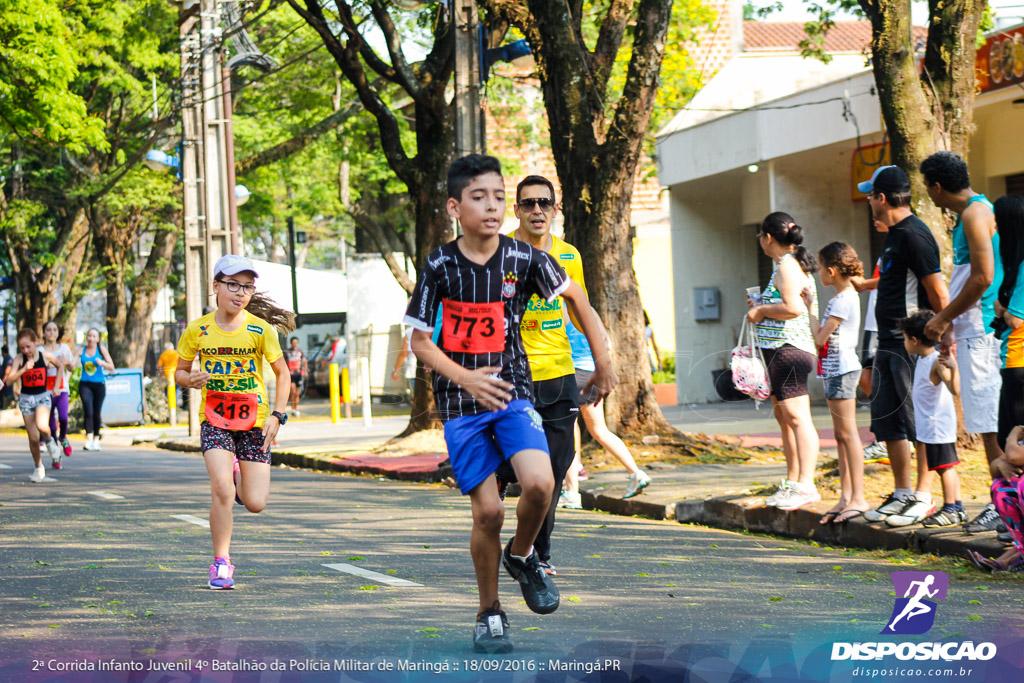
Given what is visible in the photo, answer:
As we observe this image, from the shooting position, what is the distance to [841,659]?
4.95 m

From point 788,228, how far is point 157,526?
537 centimetres

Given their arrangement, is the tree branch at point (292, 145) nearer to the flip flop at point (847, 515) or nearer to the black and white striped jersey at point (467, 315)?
the flip flop at point (847, 515)

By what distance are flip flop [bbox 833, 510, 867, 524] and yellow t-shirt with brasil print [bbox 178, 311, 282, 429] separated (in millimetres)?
3794

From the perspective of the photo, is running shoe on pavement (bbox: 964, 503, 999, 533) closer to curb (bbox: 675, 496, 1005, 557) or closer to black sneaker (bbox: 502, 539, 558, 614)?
curb (bbox: 675, 496, 1005, 557)

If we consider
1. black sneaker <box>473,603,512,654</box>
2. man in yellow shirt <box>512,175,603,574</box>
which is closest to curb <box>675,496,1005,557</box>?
man in yellow shirt <box>512,175,603,574</box>

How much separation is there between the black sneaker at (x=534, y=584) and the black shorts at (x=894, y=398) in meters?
3.34

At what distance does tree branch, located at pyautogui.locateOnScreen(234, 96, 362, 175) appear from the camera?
2969 centimetres

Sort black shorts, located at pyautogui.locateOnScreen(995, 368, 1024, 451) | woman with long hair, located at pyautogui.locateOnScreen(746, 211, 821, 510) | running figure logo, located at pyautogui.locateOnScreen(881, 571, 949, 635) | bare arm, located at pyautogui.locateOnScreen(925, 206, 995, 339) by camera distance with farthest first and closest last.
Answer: woman with long hair, located at pyautogui.locateOnScreen(746, 211, 821, 510) → bare arm, located at pyautogui.locateOnScreen(925, 206, 995, 339) → black shorts, located at pyautogui.locateOnScreen(995, 368, 1024, 451) → running figure logo, located at pyautogui.locateOnScreen(881, 571, 949, 635)

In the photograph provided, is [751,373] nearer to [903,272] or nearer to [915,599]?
[903,272]

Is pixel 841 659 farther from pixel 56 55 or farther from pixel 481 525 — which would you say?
pixel 56 55

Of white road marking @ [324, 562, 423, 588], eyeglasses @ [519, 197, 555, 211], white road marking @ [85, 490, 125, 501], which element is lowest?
white road marking @ [85, 490, 125, 501]

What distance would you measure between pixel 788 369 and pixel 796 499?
99 cm

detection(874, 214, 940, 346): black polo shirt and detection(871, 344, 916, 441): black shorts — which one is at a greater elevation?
detection(874, 214, 940, 346): black polo shirt

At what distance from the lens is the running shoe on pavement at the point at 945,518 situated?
7.79m
